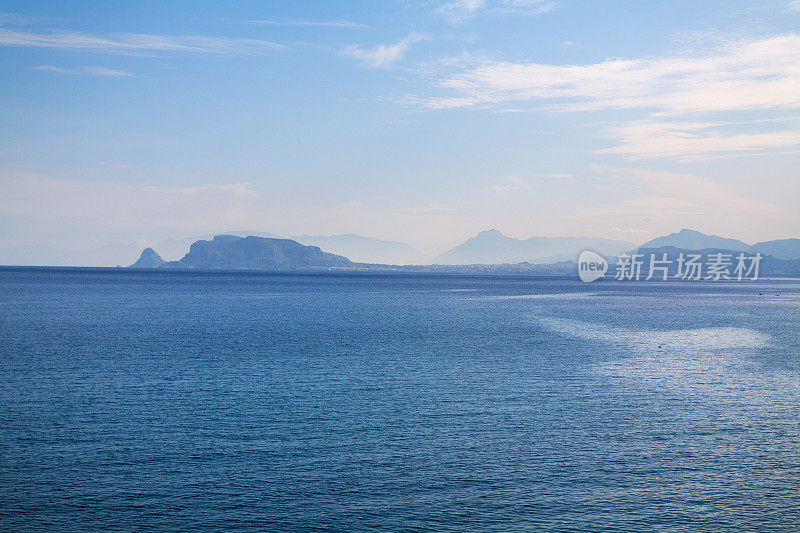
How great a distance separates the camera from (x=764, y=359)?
269 ft

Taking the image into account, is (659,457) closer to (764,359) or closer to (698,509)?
(698,509)

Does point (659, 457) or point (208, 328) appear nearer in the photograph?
point (659, 457)

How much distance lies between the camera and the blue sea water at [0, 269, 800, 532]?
31344 mm

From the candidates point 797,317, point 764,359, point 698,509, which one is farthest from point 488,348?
point 797,317

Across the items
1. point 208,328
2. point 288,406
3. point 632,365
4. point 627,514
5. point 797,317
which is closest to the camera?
point 627,514

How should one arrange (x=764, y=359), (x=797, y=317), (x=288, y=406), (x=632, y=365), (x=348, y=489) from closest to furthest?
(x=348, y=489) → (x=288, y=406) → (x=632, y=365) → (x=764, y=359) → (x=797, y=317)

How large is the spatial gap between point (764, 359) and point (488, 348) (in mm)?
34352

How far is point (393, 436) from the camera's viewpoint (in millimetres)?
42938

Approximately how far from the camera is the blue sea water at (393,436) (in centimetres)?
3134

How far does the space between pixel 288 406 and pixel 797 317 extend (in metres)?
146

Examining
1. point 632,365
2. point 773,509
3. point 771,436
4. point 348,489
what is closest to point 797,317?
point 632,365

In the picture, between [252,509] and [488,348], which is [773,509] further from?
[488,348]

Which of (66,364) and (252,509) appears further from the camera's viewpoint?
(66,364)

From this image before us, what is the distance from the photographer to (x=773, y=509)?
32219 mm
